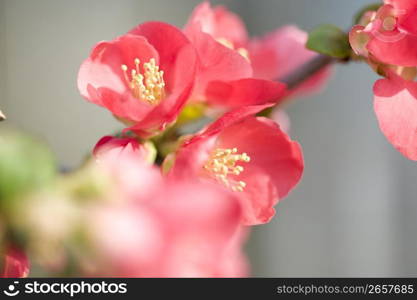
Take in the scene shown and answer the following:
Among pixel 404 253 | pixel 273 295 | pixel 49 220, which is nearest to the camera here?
pixel 49 220

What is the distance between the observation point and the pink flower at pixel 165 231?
132 mm

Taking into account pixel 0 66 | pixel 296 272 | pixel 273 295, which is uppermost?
pixel 273 295

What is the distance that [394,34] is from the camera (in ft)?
0.99

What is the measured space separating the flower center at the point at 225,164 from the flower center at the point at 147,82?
0.05m

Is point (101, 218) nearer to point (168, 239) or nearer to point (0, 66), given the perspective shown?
point (168, 239)

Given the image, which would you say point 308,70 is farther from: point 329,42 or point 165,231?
point 165,231

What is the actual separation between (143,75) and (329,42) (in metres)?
0.11

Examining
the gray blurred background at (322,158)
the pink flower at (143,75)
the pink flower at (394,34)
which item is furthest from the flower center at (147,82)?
the gray blurred background at (322,158)

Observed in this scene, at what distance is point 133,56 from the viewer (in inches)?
12.5

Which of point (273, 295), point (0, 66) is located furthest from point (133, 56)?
point (0, 66)

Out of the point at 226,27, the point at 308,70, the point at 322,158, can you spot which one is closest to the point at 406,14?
A: the point at 308,70

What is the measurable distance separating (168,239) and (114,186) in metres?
0.02

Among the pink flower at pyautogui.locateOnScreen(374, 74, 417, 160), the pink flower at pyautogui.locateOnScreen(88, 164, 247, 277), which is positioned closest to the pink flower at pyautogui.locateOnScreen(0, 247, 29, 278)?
the pink flower at pyautogui.locateOnScreen(88, 164, 247, 277)

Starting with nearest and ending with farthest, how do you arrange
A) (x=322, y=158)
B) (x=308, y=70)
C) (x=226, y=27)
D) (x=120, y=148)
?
(x=120, y=148)
(x=308, y=70)
(x=226, y=27)
(x=322, y=158)
